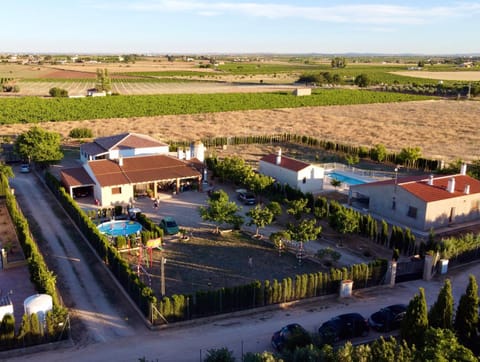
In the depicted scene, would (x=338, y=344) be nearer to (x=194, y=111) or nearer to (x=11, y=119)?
(x=11, y=119)

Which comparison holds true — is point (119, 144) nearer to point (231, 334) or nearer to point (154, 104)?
point (231, 334)

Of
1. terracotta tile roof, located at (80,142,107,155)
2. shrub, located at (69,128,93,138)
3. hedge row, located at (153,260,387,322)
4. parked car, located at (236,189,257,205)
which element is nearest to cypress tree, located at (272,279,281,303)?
hedge row, located at (153,260,387,322)

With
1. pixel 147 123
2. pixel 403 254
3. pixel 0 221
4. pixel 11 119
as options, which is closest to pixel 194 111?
pixel 147 123

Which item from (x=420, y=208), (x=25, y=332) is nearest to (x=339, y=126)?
(x=420, y=208)

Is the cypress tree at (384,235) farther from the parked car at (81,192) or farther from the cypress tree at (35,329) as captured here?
the parked car at (81,192)

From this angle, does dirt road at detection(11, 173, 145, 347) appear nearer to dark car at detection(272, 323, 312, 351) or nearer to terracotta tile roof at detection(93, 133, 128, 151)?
dark car at detection(272, 323, 312, 351)

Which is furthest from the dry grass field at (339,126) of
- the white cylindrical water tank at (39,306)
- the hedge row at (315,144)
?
the white cylindrical water tank at (39,306)
